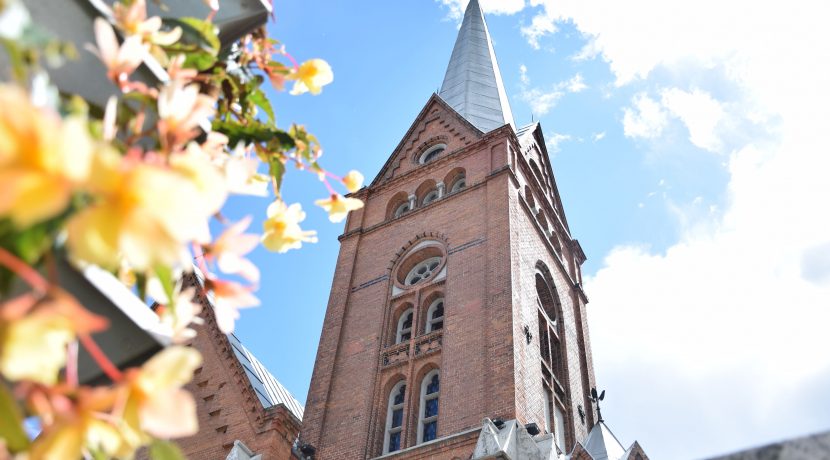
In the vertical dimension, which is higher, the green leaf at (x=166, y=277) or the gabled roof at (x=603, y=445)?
the gabled roof at (x=603, y=445)

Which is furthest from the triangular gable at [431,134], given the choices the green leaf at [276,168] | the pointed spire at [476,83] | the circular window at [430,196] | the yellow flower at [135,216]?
the yellow flower at [135,216]

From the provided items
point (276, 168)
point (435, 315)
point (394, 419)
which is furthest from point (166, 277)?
point (435, 315)

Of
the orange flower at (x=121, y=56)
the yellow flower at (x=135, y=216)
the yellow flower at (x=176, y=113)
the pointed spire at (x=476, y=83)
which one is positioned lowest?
the yellow flower at (x=135, y=216)

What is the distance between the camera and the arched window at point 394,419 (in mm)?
13730

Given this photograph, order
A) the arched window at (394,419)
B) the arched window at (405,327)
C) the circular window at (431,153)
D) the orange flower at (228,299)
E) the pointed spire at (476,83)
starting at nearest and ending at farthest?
the orange flower at (228,299) → the arched window at (394,419) → the arched window at (405,327) → the circular window at (431,153) → the pointed spire at (476,83)

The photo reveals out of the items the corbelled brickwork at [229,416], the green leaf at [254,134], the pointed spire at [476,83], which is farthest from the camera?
the pointed spire at [476,83]

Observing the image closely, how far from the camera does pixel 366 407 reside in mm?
14438

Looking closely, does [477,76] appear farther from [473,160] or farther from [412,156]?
[473,160]

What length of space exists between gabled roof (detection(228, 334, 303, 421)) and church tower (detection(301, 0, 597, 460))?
127 centimetres

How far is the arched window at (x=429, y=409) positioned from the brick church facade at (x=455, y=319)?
30 mm

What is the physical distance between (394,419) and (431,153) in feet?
35.8

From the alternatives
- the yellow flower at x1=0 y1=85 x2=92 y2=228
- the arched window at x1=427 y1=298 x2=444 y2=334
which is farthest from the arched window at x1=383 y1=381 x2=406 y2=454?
the yellow flower at x1=0 y1=85 x2=92 y2=228

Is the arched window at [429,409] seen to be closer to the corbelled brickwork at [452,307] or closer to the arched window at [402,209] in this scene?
the corbelled brickwork at [452,307]

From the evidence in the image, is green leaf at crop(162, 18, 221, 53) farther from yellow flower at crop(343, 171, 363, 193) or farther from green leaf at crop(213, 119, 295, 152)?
yellow flower at crop(343, 171, 363, 193)
